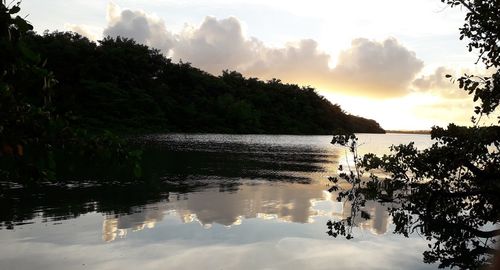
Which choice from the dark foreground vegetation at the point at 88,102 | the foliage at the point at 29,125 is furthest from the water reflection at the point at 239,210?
the foliage at the point at 29,125

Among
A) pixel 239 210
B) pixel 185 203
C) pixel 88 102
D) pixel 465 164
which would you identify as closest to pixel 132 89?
pixel 88 102

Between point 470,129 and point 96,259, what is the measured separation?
1260 cm

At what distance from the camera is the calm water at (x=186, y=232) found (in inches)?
619

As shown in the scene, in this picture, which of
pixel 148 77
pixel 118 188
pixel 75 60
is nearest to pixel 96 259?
pixel 118 188

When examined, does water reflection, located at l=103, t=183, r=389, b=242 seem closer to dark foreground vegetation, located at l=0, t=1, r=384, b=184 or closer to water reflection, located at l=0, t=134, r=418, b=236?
water reflection, located at l=0, t=134, r=418, b=236

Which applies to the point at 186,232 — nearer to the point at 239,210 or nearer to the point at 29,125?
the point at 239,210

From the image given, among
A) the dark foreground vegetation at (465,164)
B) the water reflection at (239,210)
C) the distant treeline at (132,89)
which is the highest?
the distant treeline at (132,89)

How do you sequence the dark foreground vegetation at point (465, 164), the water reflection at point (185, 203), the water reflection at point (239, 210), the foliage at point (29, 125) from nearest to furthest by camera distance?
the foliage at point (29, 125)
the dark foreground vegetation at point (465, 164)
the water reflection at point (239, 210)
the water reflection at point (185, 203)

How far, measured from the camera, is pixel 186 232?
19.8 m

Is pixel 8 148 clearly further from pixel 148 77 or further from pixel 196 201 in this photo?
pixel 148 77

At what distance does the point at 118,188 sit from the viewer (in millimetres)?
32156

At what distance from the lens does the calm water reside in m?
15.7

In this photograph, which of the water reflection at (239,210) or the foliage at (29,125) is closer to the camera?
the foliage at (29,125)

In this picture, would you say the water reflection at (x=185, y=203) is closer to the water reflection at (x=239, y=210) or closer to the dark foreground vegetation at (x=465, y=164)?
the water reflection at (x=239, y=210)
